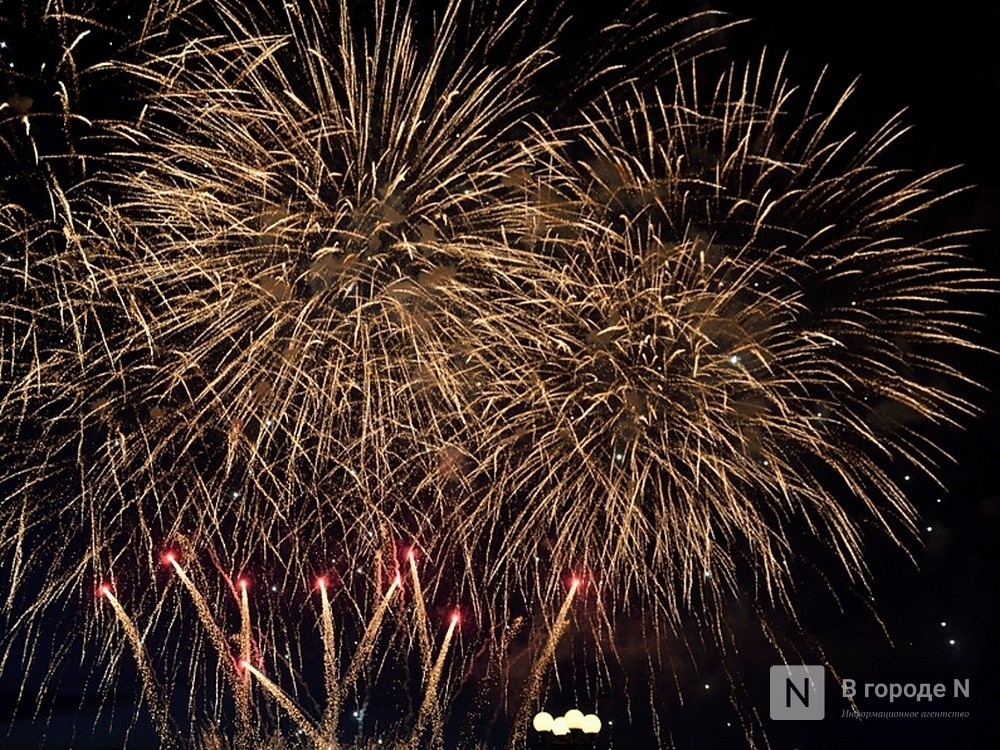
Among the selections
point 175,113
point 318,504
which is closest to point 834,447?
point 318,504

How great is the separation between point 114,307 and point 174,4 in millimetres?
3748

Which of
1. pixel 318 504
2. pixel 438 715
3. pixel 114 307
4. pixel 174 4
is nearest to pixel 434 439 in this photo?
pixel 318 504

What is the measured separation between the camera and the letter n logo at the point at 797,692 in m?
21.0

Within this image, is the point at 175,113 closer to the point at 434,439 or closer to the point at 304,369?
the point at 304,369

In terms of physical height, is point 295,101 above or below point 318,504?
above

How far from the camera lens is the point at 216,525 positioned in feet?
50.1

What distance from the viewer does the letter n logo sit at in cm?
2103

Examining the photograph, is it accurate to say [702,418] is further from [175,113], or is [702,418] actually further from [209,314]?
[175,113]

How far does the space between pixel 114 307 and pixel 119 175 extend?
167 cm

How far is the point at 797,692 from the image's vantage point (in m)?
21.3

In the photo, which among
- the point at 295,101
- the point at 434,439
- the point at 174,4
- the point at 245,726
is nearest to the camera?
the point at 174,4

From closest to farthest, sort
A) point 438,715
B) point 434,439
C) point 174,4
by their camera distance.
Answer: point 174,4 → point 434,439 → point 438,715

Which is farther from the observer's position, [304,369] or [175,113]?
[304,369]

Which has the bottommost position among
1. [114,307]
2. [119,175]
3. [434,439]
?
[434,439]
